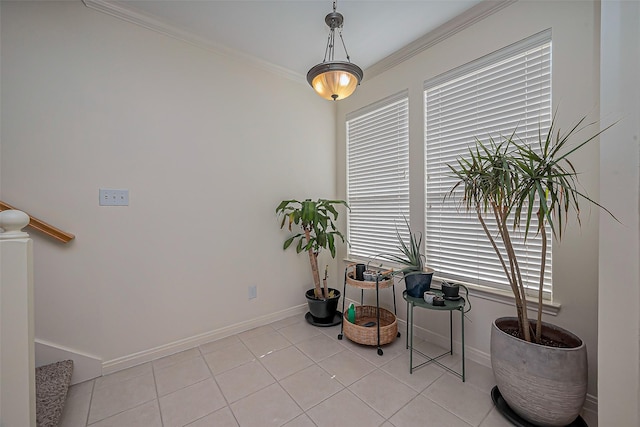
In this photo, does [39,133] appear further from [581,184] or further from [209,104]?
[581,184]

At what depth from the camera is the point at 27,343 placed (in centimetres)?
100

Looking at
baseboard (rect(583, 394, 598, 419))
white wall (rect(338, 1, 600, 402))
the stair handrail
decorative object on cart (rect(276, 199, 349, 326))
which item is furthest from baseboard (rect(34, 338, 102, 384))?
baseboard (rect(583, 394, 598, 419))

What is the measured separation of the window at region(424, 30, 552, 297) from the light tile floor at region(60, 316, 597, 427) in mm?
781

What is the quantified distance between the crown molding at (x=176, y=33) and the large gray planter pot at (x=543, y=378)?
2941mm

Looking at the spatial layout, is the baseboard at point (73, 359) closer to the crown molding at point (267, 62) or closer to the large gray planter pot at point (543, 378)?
the crown molding at point (267, 62)

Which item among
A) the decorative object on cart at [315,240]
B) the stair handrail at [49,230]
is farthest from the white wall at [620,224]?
the stair handrail at [49,230]

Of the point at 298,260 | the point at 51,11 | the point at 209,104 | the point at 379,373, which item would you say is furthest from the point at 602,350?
the point at 51,11

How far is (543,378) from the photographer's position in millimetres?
1284

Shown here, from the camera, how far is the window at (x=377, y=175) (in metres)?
2.50

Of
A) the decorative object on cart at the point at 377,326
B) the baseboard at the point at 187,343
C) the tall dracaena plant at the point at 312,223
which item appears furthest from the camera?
the tall dracaena plant at the point at 312,223

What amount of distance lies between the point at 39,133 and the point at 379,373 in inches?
112

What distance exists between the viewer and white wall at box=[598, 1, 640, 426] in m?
1.09

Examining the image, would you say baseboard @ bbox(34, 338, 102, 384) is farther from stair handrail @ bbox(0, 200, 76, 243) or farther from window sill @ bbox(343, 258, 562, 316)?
window sill @ bbox(343, 258, 562, 316)

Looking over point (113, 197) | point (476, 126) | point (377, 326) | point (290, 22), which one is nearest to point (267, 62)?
point (290, 22)
